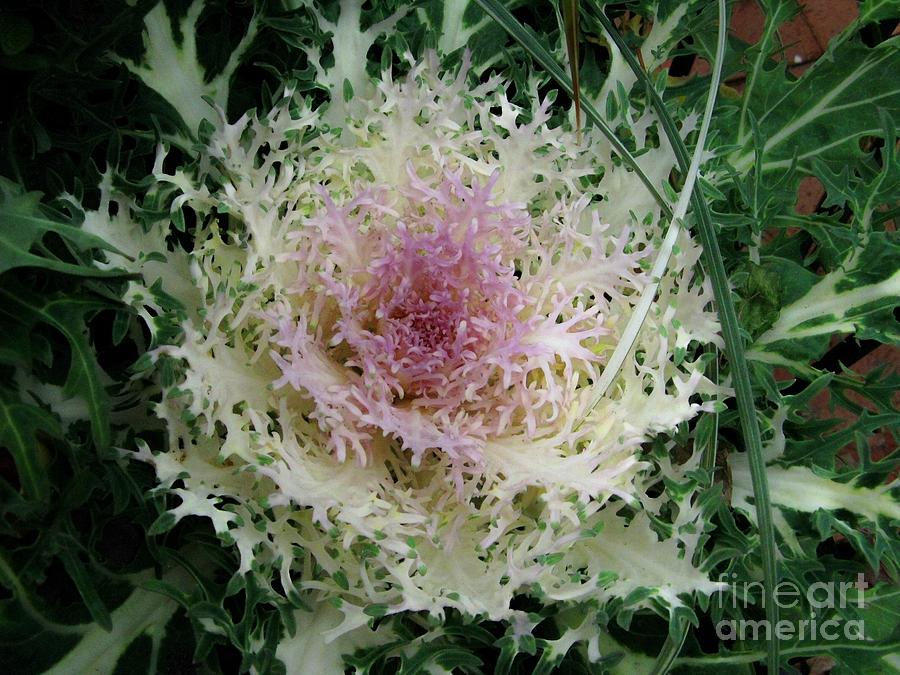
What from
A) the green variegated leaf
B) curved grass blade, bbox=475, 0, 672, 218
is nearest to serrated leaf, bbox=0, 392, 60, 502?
curved grass blade, bbox=475, 0, 672, 218

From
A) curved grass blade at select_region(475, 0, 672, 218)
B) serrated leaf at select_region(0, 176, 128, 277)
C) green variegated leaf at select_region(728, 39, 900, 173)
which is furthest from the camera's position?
green variegated leaf at select_region(728, 39, 900, 173)

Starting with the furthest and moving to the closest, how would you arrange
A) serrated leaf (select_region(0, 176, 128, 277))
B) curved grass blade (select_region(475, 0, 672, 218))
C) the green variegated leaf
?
the green variegated leaf < curved grass blade (select_region(475, 0, 672, 218)) < serrated leaf (select_region(0, 176, 128, 277))

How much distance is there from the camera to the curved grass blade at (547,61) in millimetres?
665

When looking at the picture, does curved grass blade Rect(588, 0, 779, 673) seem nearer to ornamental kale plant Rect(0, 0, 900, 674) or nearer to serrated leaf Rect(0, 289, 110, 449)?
ornamental kale plant Rect(0, 0, 900, 674)

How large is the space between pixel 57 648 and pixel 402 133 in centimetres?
55

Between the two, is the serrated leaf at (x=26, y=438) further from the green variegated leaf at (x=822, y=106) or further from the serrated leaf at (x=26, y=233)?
the green variegated leaf at (x=822, y=106)

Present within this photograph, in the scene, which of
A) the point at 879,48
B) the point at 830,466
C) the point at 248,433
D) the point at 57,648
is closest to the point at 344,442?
the point at 248,433

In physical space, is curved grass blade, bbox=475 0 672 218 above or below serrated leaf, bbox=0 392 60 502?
above

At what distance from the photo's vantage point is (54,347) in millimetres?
674

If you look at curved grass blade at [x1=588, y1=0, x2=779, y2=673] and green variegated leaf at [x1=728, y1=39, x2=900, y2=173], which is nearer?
curved grass blade at [x1=588, y1=0, x2=779, y2=673]

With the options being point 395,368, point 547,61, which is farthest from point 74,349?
point 547,61

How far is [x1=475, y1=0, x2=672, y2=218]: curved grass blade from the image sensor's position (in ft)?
2.18

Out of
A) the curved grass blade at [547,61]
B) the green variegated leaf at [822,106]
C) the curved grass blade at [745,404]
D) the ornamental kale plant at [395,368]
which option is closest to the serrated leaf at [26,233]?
the ornamental kale plant at [395,368]

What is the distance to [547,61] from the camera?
702mm
